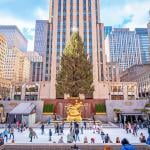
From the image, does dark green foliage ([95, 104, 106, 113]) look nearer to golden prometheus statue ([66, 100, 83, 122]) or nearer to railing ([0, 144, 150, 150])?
golden prometheus statue ([66, 100, 83, 122])

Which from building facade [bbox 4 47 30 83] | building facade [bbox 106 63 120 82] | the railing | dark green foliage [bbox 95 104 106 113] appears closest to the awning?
dark green foliage [bbox 95 104 106 113]

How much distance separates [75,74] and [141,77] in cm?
7802

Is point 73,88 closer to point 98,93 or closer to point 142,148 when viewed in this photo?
point 98,93

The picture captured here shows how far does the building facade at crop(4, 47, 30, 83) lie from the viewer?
161 metres

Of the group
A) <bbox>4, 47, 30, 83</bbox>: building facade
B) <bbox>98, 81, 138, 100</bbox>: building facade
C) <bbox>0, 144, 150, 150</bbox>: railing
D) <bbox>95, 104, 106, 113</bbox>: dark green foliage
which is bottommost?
<bbox>0, 144, 150, 150</bbox>: railing

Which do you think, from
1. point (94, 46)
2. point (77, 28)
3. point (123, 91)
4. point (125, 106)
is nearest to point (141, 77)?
point (123, 91)

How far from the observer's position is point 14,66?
163 metres

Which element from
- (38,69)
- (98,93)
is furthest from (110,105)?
(38,69)

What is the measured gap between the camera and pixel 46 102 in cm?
4994

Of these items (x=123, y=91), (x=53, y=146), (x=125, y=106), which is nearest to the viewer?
(x=53, y=146)

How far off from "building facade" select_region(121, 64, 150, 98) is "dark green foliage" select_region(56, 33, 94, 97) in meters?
61.9

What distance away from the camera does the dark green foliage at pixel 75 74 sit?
5003 cm

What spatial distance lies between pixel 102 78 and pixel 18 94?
148 ft

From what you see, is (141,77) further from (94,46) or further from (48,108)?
(48,108)
